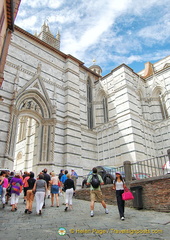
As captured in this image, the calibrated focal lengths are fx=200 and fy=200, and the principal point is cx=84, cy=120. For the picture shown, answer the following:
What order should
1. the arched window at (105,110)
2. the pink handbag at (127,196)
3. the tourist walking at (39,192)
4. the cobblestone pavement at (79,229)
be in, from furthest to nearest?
1. the arched window at (105,110)
2. the tourist walking at (39,192)
3. the pink handbag at (127,196)
4. the cobblestone pavement at (79,229)

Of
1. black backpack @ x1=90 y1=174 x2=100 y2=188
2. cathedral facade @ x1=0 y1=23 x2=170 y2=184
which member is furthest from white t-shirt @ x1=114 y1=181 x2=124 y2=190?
cathedral facade @ x1=0 y1=23 x2=170 y2=184

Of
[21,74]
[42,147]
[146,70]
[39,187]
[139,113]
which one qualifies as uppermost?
[146,70]

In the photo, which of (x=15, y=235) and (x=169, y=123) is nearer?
(x=15, y=235)

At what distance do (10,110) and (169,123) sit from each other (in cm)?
1415

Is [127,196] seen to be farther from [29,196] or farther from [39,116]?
[39,116]

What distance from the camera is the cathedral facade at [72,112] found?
16.2 metres

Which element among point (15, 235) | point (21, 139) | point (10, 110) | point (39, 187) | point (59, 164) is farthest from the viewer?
point (21, 139)

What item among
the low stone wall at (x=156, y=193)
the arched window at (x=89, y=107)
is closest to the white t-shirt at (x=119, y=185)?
the low stone wall at (x=156, y=193)

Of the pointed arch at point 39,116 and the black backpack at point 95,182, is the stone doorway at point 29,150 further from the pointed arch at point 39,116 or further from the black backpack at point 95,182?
the black backpack at point 95,182

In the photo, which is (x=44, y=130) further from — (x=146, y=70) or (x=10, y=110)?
(x=146, y=70)

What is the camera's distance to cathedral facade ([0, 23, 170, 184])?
53.1 feet

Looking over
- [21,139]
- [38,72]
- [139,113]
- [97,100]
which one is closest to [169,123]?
[139,113]

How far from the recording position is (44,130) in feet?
55.8

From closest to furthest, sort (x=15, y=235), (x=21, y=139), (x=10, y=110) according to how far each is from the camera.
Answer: (x=15, y=235), (x=10, y=110), (x=21, y=139)
